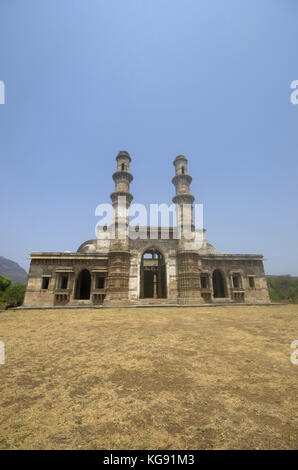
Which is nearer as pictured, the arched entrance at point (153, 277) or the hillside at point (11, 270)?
the arched entrance at point (153, 277)

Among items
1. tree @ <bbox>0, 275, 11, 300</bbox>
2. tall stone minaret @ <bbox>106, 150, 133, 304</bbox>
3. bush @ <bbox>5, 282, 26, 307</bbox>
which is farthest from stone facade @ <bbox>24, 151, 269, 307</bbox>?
bush @ <bbox>5, 282, 26, 307</bbox>

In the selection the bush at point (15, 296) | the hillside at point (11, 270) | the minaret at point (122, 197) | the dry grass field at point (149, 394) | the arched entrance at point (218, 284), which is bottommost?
the dry grass field at point (149, 394)

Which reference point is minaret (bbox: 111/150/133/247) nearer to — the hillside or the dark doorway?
the dark doorway

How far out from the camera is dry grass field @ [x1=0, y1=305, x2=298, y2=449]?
2.46 metres

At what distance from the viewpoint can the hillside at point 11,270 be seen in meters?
119

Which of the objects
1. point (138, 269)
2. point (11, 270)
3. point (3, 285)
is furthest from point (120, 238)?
point (11, 270)

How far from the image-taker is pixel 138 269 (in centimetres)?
1880

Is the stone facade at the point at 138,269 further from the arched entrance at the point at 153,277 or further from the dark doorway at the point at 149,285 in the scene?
the dark doorway at the point at 149,285

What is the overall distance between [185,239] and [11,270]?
481 ft

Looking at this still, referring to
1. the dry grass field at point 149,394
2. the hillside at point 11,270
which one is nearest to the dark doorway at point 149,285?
the dry grass field at point 149,394

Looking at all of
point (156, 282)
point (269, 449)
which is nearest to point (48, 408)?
point (269, 449)

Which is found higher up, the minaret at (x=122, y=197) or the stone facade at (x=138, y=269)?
the minaret at (x=122, y=197)

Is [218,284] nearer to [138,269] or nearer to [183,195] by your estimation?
[138,269]
